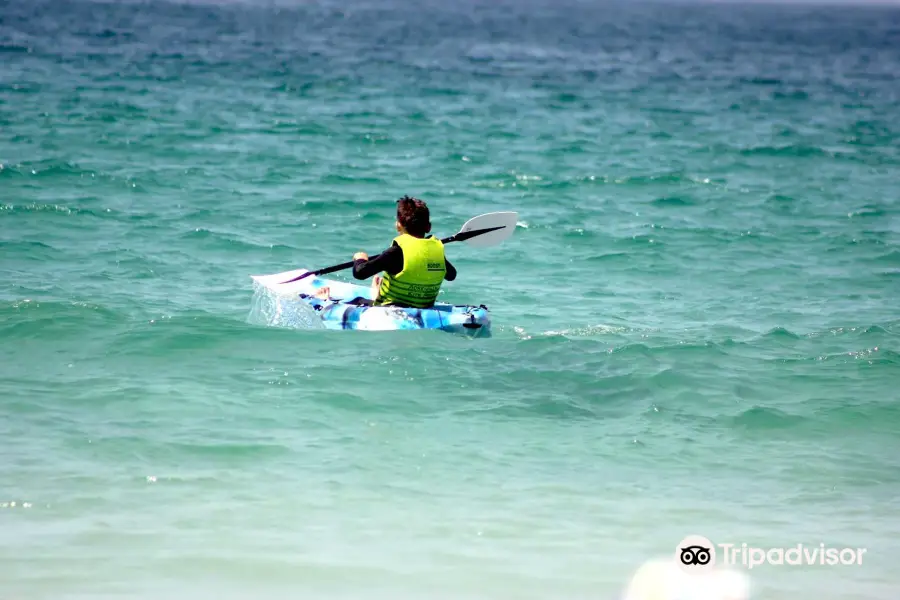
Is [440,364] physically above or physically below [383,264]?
below

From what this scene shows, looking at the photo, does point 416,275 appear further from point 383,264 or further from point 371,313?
point 371,313

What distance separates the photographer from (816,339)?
455 inches

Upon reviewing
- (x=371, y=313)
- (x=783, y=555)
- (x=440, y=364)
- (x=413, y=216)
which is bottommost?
(x=783, y=555)

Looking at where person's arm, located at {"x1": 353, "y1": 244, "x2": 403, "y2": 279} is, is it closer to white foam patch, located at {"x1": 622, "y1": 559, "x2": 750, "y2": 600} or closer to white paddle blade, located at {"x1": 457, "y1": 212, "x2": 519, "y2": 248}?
white paddle blade, located at {"x1": 457, "y1": 212, "x2": 519, "y2": 248}

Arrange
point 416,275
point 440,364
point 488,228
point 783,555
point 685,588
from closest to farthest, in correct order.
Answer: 1. point 685,588
2. point 783,555
3. point 440,364
4. point 416,275
5. point 488,228

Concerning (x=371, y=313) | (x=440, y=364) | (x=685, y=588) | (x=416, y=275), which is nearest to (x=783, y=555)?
(x=685, y=588)

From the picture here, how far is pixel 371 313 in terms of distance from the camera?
34.3 ft

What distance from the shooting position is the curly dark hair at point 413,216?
10117 mm

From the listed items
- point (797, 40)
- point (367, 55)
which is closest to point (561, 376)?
point (367, 55)

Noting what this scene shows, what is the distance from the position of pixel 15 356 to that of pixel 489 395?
386 cm

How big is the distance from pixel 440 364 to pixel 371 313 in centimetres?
88

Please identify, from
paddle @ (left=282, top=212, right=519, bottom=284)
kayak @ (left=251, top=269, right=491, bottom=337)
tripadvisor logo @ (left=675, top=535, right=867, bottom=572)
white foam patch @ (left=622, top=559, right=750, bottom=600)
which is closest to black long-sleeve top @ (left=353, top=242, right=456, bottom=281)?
kayak @ (left=251, top=269, right=491, bottom=337)

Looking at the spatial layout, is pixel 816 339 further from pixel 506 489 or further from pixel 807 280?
pixel 506 489

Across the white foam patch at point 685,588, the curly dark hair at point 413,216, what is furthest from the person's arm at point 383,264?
the white foam patch at point 685,588
